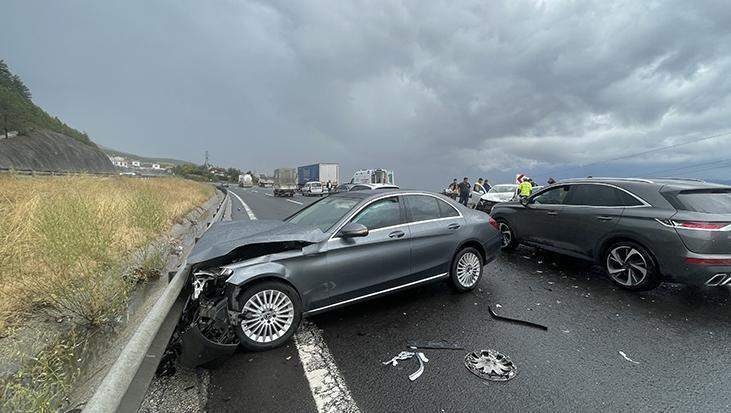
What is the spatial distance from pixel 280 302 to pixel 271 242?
24.5 inches

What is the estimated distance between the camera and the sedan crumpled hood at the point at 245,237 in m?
3.38

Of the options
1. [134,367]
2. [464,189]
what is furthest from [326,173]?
[134,367]

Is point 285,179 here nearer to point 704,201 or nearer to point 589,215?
point 589,215

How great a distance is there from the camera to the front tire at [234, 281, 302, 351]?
3145 millimetres

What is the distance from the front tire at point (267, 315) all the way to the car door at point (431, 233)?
161 centimetres

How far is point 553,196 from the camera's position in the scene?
6.53 m

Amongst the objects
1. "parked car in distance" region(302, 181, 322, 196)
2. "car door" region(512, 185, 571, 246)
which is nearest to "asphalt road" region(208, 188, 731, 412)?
"car door" region(512, 185, 571, 246)

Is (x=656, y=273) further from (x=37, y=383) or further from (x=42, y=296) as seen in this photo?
(x=42, y=296)

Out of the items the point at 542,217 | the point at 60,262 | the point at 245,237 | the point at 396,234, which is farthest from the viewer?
the point at 542,217

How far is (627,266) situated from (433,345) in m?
3.71

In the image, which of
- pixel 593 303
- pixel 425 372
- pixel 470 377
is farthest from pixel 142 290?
pixel 593 303

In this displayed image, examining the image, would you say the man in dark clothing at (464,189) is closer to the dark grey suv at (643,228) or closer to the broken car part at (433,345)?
the dark grey suv at (643,228)

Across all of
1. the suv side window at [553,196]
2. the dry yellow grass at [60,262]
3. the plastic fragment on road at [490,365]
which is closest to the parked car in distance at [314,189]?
the dry yellow grass at [60,262]

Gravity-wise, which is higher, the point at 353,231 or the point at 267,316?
the point at 353,231
